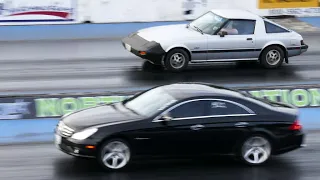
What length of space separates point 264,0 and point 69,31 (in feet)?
24.4

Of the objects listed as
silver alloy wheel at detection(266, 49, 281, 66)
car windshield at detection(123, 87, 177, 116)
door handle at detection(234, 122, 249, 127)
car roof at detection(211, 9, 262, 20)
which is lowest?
door handle at detection(234, 122, 249, 127)

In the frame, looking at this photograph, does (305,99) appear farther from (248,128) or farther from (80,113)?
(80,113)

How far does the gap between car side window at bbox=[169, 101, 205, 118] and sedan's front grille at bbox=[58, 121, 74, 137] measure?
159 centimetres

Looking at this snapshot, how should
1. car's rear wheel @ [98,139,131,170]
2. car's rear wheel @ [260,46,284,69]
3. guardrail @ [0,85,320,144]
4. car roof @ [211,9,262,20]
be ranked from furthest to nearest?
car's rear wheel @ [260,46,284,69] → car roof @ [211,9,262,20] → guardrail @ [0,85,320,144] → car's rear wheel @ [98,139,131,170]

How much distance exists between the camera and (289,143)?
1081 cm

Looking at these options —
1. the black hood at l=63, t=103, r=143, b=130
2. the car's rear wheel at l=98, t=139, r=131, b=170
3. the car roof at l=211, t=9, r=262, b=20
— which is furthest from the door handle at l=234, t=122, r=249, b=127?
the car roof at l=211, t=9, r=262, b=20

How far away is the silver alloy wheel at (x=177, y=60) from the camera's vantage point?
55.8 ft

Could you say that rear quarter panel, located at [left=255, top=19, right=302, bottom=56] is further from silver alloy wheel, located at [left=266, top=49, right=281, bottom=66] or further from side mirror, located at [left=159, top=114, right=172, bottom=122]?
side mirror, located at [left=159, top=114, right=172, bottom=122]

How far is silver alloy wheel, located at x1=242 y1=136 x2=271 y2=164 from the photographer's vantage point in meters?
10.7

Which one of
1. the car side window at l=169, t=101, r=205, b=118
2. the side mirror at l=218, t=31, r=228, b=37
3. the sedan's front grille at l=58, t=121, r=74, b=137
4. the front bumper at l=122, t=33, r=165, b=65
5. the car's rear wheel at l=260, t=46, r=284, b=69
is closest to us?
the sedan's front grille at l=58, t=121, r=74, b=137

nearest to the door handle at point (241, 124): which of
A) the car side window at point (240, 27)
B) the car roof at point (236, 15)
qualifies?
the car side window at point (240, 27)

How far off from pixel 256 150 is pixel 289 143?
56 centimetres

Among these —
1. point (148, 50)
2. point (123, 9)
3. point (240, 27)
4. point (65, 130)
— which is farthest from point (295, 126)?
point (123, 9)

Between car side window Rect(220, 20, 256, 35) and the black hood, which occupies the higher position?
car side window Rect(220, 20, 256, 35)
